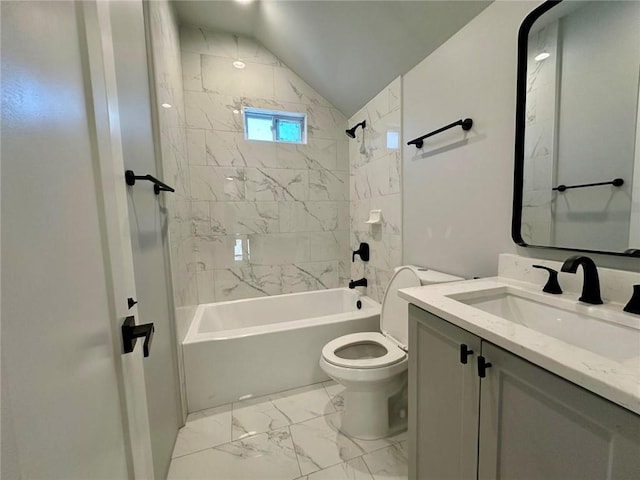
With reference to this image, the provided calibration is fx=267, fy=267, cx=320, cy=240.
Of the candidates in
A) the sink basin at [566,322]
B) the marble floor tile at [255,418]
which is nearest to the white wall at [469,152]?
the sink basin at [566,322]

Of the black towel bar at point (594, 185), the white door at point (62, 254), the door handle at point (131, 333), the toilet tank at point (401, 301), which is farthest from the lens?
the toilet tank at point (401, 301)

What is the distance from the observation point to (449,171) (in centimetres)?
157

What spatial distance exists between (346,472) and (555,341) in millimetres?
1211

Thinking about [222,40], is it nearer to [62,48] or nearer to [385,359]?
[62,48]

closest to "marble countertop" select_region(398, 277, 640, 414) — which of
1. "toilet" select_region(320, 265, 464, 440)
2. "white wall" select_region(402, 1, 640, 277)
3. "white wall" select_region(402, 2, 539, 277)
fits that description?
"white wall" select_region(402, 1, 640, 277)

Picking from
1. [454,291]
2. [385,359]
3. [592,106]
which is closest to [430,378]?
[454,291]

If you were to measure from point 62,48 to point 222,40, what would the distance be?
2.46 metres

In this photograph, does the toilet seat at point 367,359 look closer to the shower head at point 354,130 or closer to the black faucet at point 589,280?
the black faucet at point 589,280

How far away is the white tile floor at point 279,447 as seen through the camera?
52.4 inches

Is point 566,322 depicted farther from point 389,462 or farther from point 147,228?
point 147,228

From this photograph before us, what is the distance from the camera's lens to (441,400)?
930mm

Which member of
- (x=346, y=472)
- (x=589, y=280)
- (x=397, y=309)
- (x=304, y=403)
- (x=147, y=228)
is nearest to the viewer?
(x=589, y=280)

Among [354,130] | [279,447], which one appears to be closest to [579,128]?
[354,130]

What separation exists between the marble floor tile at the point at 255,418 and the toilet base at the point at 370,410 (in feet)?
1.36
